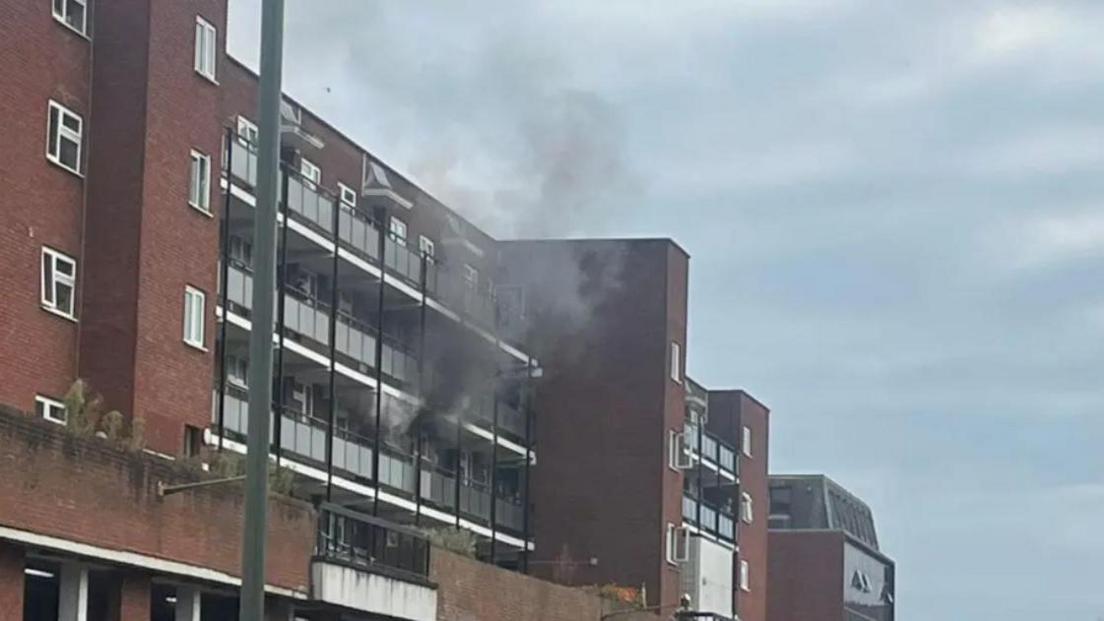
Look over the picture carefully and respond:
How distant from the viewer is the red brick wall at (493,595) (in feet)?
138

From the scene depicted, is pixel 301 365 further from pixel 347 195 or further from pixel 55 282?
pixel 55 282

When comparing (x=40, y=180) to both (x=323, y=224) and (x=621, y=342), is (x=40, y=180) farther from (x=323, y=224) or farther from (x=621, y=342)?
(x=621, y=342)

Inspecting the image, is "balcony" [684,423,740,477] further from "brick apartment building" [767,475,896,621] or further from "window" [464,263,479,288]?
"brick apartment building" [767,475,896,621]

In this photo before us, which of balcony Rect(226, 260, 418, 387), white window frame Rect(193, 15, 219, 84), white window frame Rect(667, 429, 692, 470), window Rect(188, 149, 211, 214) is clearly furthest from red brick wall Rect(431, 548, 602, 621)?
white window frame Rect(667, 429, 692, 470)

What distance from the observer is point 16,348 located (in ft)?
116

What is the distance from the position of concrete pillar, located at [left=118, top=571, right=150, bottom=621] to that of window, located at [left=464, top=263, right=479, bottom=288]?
35199 millimetres

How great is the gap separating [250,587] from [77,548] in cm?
1521

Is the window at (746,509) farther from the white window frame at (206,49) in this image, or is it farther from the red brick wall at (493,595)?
the white window frame at (206,49)

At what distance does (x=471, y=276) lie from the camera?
66.5 meters

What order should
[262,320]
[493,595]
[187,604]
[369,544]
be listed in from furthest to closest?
1. [493,595]
2. [369,544]
3. [187,604]
4. [262,320]

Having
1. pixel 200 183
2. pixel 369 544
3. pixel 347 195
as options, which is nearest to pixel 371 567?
pixel 369 544

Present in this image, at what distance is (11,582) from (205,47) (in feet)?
55.3

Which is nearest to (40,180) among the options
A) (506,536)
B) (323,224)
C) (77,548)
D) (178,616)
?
(178,616)

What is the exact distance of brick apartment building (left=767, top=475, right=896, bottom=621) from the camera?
121812 millimetres
